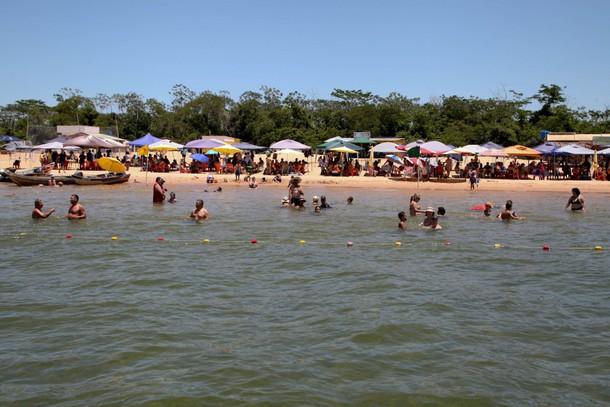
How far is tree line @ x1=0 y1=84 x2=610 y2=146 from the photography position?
54500 millimetres

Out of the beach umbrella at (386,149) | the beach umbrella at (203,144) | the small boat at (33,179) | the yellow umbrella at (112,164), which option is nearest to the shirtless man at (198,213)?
the small boat at (33,179)

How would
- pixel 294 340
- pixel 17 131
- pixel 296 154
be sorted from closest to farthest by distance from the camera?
pixel 294 340 → pixel 296 154 → pixel 17 131

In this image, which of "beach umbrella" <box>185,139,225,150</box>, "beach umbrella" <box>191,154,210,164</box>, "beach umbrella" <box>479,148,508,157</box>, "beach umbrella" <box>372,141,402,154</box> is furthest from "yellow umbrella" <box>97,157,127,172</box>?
"beach umbrella" <box>479,148,508,157</box>

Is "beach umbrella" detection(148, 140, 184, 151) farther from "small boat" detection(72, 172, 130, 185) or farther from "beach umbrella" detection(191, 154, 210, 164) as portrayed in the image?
"small boat" detection(72, 172, 130, 185)

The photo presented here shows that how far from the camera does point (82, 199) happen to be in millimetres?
24078

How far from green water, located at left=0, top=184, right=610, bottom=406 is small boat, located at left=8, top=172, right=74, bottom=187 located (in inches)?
481

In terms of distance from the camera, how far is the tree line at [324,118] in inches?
2146

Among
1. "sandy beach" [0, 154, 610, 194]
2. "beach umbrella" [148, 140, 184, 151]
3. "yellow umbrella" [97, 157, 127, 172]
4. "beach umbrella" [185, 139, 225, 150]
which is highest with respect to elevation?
"beach umbrella" [185, 139, 225, 150]

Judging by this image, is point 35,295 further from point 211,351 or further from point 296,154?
point 296,154

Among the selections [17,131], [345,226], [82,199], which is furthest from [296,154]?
[17,131]

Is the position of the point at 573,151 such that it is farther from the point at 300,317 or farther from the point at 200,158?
the point at 300,317

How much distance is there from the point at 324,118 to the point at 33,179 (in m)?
38.6

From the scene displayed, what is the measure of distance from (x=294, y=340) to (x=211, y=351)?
1.08 metres

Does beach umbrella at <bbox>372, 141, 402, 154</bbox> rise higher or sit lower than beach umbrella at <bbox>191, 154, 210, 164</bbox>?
higher
